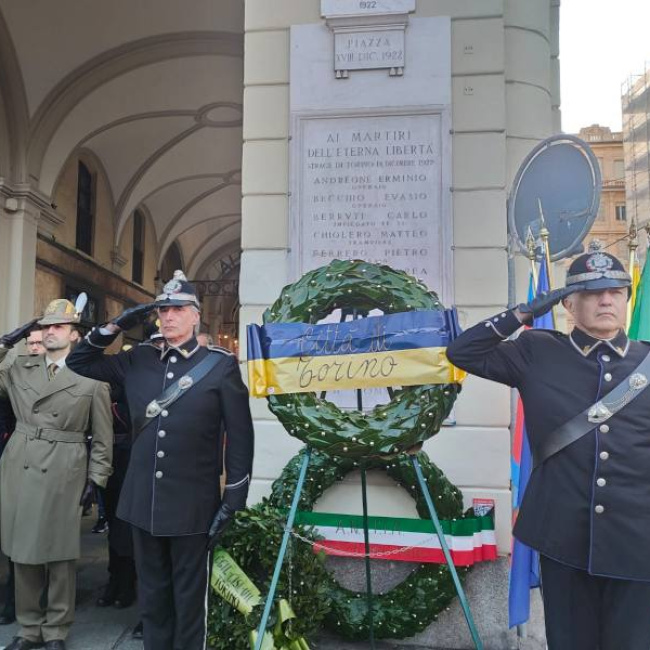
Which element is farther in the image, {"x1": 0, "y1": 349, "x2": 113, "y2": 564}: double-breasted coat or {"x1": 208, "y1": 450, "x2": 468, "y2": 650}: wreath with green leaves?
{"x1": 0, "y1": 349, "x2": 113, "y2": 564}: double-breasted coat

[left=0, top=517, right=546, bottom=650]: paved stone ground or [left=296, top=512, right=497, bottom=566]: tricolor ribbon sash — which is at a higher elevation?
[left=296, top=512, right=497, bottom=566]: tricolor ribbon sash

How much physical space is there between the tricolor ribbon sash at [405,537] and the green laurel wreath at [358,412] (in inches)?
44.2

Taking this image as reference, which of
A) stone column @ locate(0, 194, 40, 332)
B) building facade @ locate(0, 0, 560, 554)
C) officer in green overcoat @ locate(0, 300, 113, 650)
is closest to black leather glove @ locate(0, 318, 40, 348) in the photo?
officer in green overcoat @ locate(0, 300, 113, 650)

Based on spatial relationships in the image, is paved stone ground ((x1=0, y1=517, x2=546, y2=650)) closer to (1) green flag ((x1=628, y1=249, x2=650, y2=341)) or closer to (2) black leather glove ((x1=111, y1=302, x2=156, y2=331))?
(1) green flag ((x1=628, y1=249, x2=650, y2=341))

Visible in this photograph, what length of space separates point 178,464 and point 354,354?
98 cm

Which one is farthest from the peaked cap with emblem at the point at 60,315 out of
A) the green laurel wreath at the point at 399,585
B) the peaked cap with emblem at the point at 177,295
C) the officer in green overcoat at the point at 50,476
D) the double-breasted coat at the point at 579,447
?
the double-breasted coat at the point at 579,447

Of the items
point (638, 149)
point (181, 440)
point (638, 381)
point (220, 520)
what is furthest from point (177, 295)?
point (638, 149)

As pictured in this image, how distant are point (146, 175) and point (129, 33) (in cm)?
444

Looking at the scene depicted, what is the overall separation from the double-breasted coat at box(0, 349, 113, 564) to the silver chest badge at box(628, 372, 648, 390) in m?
2.79

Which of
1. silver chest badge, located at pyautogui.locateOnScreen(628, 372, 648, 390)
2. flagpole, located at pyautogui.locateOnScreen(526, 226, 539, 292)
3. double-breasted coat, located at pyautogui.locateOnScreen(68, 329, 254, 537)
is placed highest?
flagpole, located at pyautogui.locateOnScreen(526, 226, 539, 292)

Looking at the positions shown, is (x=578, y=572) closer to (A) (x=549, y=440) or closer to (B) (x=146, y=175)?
(A) (x=549, y=440)

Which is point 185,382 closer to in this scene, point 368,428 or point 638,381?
point 368,428

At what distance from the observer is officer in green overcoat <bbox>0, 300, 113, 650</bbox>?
3318 mm

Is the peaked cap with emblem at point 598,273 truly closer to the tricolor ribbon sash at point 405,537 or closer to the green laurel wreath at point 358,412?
the green laurel wreath at point 358,412
